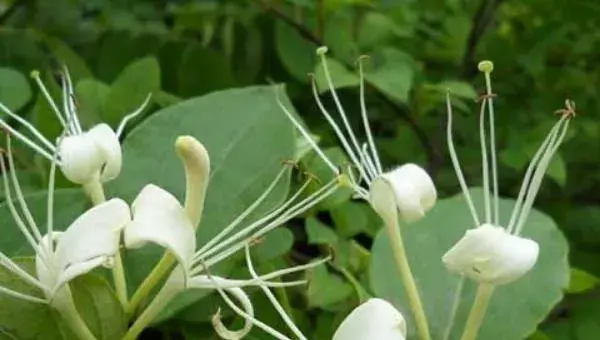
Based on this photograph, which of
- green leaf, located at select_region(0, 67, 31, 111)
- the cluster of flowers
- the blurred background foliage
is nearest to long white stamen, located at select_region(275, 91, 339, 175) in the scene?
the cluster of flowers

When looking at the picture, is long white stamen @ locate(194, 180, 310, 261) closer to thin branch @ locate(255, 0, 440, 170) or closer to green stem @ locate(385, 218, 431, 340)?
green stem @ locate(385, 218, 431, 340)

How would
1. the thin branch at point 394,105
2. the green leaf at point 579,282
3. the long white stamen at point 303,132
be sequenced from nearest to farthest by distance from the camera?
the long white stamen at point 303,132 < the green leaf at point 579,282 < the thin branch at point 394,105

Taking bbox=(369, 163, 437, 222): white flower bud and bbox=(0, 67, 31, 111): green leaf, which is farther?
bbox=(0, 67, 31, 111): green leaf

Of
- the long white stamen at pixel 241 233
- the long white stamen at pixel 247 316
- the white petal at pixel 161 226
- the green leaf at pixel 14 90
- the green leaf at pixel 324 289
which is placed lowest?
the green leaf at pixel 324 289

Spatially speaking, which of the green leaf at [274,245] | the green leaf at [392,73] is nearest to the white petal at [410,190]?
the green leaf at [274,245]

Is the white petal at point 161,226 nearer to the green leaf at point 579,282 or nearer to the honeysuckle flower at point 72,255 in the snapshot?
the honeysuckle flower at point 72,255

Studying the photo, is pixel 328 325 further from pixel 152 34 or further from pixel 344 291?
pixel 152 34

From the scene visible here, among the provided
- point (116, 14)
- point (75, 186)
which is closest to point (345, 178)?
point (75, 186)
